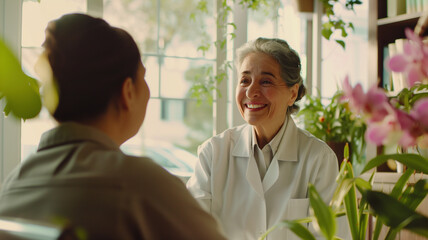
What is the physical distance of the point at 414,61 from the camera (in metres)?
0.60

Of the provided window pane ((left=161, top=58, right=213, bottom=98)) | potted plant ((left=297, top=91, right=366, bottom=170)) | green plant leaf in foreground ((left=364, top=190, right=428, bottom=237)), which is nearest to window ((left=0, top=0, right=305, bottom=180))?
window pane ((left=161, top=58, right=213, bottom=98))

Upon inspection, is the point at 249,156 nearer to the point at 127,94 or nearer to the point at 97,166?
the point at 127,94

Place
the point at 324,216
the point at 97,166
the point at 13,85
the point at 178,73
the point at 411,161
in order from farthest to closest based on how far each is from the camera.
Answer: the point at 178,73
the point at 411,161
the point at 324,216
the point at 97,166
the point at 13,85

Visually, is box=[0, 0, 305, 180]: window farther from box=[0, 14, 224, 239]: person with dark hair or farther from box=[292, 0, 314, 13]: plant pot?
box=[0, 14, 224, 239]: person with dark hair

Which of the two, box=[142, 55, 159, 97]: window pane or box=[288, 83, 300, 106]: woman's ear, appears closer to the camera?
box=[288, 83, 300, 106]: woman's ear

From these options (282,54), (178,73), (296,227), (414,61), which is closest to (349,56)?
(178,73)

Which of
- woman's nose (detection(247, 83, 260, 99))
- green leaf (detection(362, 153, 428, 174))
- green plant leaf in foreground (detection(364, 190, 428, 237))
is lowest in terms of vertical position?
green plant leaf in foreground (detection(364, 190, 428, 237))

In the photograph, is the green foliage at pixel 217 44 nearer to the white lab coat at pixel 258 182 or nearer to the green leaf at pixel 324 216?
the white lab coat at pixel 258 182

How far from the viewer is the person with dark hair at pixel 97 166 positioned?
0.69 metres

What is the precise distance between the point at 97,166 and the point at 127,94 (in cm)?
21

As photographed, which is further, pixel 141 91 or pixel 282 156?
pixel 282 156

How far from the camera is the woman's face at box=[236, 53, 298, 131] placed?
7.00ft

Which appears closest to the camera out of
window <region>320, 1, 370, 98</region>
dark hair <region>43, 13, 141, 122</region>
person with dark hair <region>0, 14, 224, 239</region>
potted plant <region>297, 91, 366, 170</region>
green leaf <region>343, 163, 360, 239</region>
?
person with dark hair <region>0, 14, 224, 239</region>

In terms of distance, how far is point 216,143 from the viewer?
7.13ft
